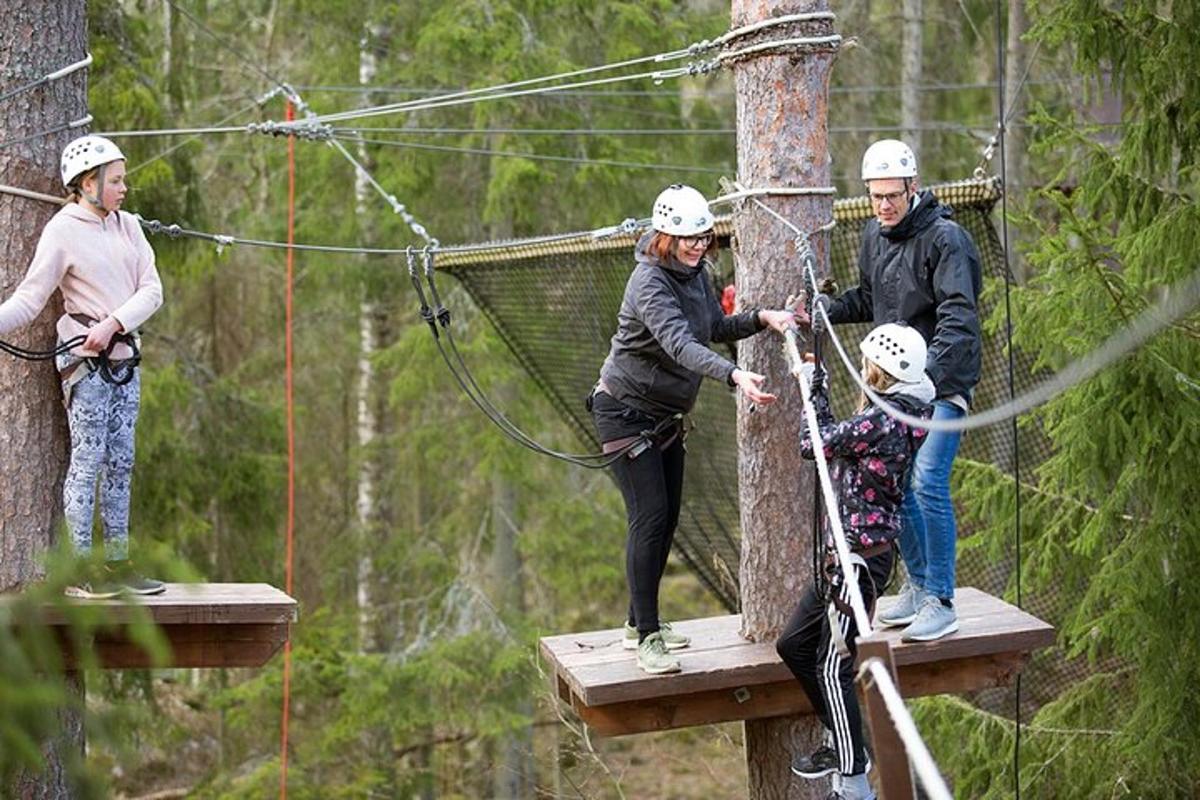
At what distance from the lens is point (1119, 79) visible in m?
4.75

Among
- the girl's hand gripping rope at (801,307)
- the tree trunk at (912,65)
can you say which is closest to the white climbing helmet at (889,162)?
the girl's hand gripping rope at (801,307)

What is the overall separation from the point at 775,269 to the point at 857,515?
76cm

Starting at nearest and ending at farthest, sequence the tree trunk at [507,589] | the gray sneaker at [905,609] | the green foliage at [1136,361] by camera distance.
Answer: the gray sneaker at [905,609]
the green foliage at [1136,361]
the tree trunk at [507,589]

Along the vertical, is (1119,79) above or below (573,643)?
above

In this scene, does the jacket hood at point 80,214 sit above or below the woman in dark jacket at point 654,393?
above

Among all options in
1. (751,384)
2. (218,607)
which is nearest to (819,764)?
(751,384)

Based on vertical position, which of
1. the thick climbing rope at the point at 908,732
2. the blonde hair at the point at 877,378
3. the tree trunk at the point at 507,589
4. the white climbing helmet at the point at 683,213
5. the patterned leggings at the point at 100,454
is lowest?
the tree trunk at the point at 507,589

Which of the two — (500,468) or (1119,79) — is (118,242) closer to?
(1119,79)

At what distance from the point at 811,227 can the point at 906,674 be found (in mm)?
1229

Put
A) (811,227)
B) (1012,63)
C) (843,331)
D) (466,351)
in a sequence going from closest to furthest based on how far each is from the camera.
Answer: (811,227)
(843,331)
(1012,63)
(466,351)

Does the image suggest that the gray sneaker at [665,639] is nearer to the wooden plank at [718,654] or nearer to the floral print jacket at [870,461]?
the wooden plank at [718,654]

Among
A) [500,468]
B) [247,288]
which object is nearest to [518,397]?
[500,468]

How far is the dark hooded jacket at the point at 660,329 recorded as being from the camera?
144 inches

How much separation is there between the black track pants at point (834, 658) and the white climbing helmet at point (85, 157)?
2.12 m
